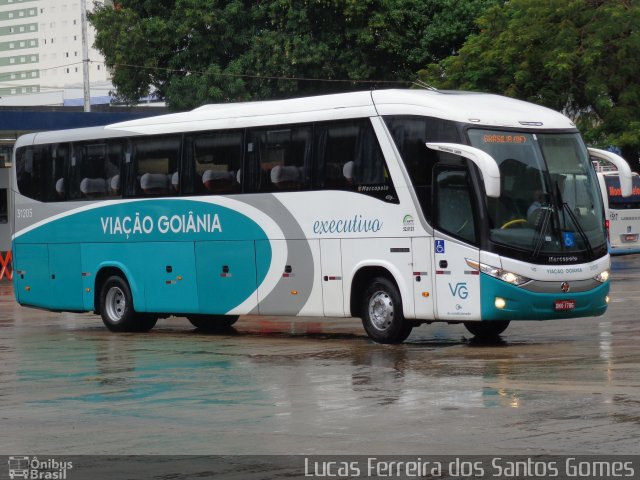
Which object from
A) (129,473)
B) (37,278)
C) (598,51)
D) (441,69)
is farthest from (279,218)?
(441,69)

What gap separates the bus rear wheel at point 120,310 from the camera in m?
23.4

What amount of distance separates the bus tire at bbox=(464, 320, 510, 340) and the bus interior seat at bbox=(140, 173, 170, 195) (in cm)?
586

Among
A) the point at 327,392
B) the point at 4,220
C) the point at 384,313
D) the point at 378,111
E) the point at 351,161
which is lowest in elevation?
the point at 327,392

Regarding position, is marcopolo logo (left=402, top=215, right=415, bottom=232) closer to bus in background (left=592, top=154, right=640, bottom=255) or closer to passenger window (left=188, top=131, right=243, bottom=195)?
passenger window (left=188, top=131, right=243, bottom=195)

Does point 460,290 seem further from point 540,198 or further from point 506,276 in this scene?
point 540,198

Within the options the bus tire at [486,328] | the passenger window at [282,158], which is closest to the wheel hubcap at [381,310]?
the bus tire at [486,328]

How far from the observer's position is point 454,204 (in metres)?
18.3

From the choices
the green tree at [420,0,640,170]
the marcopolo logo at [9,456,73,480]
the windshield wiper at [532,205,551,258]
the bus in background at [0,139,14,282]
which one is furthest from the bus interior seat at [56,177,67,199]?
the green tree at [420,0,640,170]

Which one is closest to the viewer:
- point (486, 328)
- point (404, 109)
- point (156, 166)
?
point (404, 109)

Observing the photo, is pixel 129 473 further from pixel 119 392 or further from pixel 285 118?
pixel 285 118

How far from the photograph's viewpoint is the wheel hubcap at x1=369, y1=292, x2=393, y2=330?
62.3ft

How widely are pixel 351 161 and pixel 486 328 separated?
123 inches

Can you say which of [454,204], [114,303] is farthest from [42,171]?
[454,204]

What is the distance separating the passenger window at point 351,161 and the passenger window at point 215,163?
1.84m
